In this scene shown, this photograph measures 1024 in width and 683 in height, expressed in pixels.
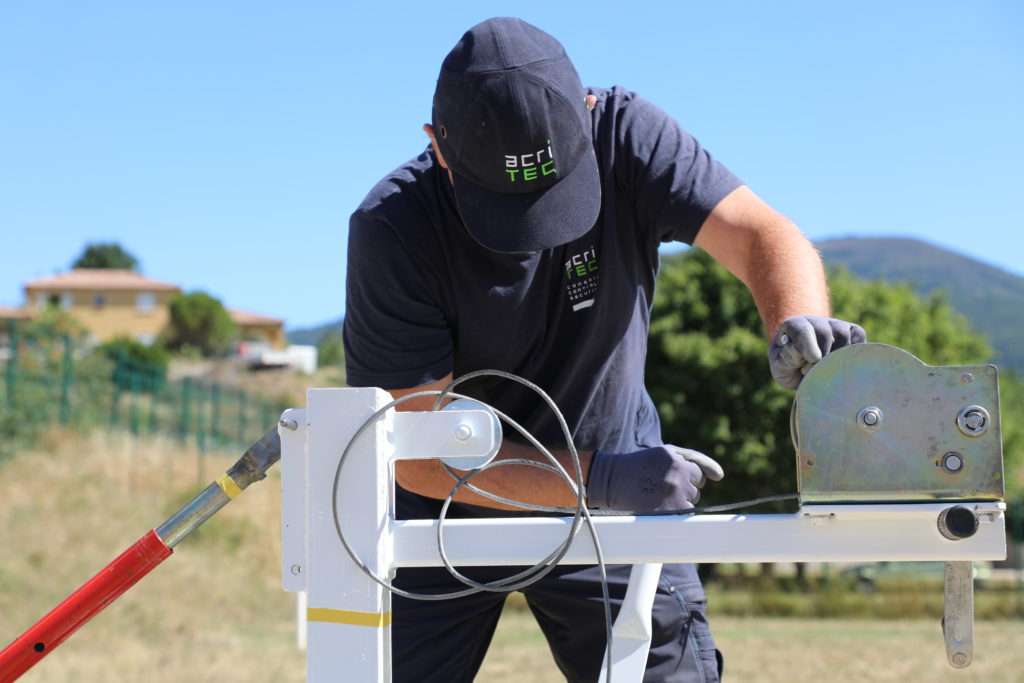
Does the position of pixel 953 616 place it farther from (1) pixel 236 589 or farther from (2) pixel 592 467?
(1) pixel 236 589

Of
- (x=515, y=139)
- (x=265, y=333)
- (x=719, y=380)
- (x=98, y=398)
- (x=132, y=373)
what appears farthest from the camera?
(x=265, y=333)

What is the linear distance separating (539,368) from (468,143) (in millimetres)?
622

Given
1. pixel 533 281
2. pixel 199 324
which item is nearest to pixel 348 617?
pixel 533 281

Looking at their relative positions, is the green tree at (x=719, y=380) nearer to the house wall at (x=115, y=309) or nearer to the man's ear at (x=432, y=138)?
the man's ear at (x=432, y=138)

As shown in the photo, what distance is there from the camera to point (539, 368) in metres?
2.60

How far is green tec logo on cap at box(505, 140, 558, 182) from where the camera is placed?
2.15 m

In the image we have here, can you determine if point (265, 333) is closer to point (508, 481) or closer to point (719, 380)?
point (719, 380)

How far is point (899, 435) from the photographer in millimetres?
1464

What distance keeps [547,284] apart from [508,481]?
1.51 ft

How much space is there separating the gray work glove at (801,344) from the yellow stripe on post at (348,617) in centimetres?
67

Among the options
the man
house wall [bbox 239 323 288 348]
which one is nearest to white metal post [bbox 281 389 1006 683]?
the man

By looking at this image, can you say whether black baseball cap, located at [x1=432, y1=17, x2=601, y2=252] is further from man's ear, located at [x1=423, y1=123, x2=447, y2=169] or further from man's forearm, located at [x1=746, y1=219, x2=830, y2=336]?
man's forearm, located at [x1=746, y1=219, x2=830, y2=336]

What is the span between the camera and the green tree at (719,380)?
15.4 meters

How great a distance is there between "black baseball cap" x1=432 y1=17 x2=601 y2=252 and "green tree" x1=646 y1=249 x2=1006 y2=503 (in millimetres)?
12879
